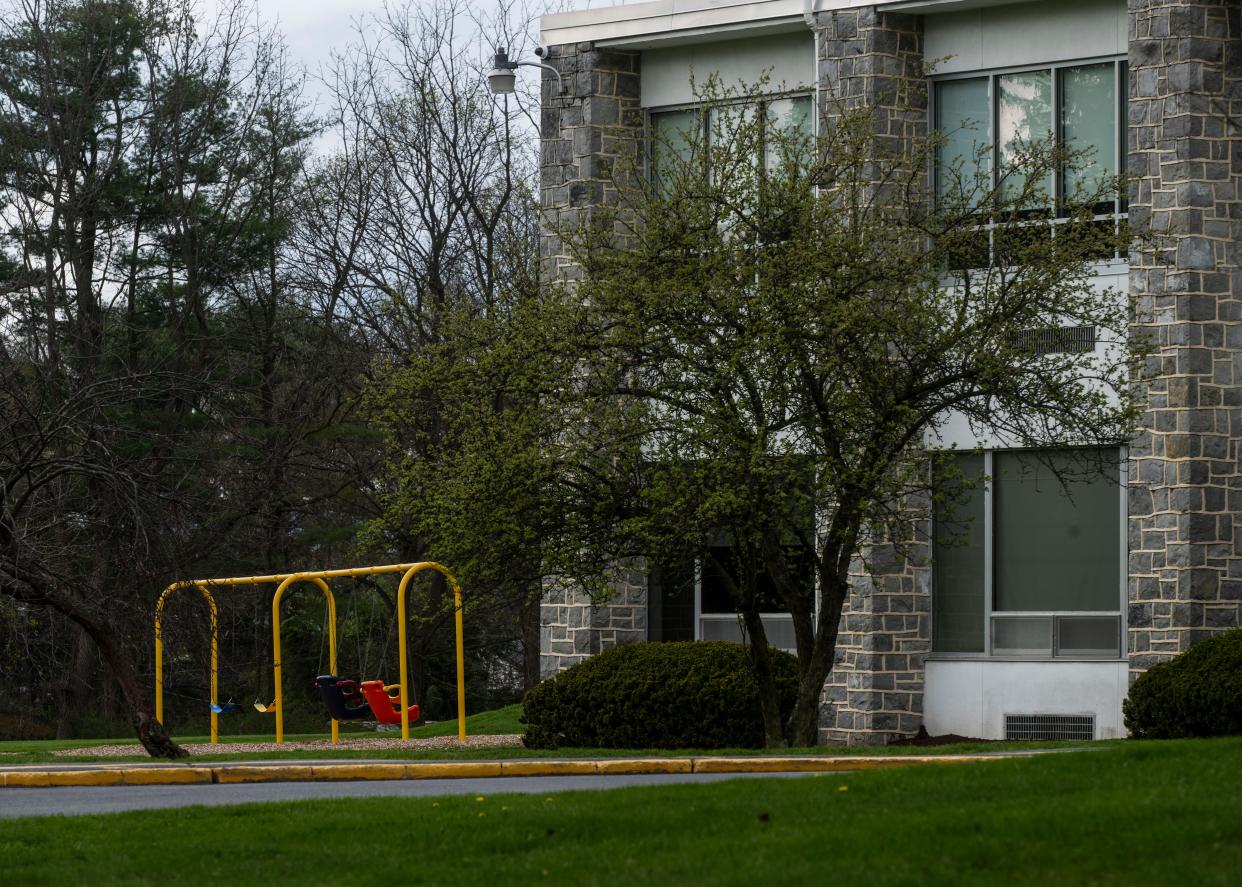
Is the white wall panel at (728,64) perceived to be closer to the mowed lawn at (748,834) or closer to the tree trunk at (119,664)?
the tree trunk at (119,664)

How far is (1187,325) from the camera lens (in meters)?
21.9

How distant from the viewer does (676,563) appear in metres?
18.6

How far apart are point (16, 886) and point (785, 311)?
1044 centimetres

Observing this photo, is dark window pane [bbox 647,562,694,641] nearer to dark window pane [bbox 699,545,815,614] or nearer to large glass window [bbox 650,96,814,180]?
dark window pane [bbox 699,545,815,614]

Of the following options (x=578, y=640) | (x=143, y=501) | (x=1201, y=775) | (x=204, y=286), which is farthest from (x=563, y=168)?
(x=1201, y=775)

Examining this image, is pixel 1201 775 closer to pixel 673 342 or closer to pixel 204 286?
pixel 673 342

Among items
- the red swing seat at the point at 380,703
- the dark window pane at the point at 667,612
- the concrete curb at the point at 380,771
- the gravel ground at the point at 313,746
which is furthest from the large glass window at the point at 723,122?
the concrete curb at the point at 380,771

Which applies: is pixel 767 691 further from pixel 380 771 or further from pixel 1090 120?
pixel 1090 120

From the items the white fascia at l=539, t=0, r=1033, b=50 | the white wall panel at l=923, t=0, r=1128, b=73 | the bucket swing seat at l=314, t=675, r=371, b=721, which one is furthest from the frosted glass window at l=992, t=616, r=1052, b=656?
the bucket swing seat at l=314, t=675, r=371, b=721

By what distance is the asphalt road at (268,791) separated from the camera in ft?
46.0

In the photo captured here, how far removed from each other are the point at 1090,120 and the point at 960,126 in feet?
5.36

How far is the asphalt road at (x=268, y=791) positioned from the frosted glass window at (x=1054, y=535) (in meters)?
7.91

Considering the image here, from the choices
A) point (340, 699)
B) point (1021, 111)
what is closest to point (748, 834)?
point (340, 699)

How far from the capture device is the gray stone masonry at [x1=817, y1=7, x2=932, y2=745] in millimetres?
23156
